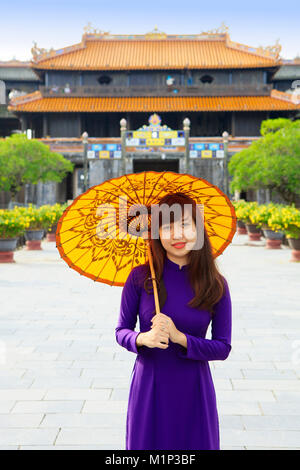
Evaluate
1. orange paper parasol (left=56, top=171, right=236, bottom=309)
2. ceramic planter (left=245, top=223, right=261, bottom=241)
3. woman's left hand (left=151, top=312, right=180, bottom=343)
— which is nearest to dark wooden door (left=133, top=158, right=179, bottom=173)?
ceramic planter (left=245, top=223, right=261, bottom=241)

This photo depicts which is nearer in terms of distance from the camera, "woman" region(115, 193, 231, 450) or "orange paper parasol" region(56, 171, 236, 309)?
"woman" region(115, 193, 231, 450)

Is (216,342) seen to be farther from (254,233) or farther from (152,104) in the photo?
(152,104)

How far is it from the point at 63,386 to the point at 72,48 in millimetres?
33624

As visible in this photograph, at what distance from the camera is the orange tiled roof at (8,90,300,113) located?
29766mm

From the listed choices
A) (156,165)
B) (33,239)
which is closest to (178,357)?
(33,239)

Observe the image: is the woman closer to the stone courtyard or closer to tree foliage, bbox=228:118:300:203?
the stone courtyard

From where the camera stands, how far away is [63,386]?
3615 mm

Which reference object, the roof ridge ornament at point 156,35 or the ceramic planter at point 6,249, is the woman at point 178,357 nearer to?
the ceramic planter at point 6,249

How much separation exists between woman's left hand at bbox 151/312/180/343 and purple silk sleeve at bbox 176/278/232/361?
0.17 ft

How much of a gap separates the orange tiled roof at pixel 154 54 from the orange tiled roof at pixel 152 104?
256 centimetres

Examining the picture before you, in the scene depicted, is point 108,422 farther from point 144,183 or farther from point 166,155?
point 166,155

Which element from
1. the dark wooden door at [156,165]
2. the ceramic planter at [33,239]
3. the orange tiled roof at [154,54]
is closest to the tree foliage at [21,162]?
the ceramic planter at [33,239]

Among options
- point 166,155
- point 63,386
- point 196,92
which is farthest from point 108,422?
point 196,92

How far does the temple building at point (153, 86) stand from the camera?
1196 inches
